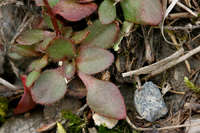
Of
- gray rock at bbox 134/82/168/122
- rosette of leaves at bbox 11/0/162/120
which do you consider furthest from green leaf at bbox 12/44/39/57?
gray rock at bbox 134/82/168/122

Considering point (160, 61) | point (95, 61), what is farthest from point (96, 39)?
point (160, 61)

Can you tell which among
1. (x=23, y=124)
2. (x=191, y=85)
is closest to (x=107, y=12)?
(x=191, y=85)

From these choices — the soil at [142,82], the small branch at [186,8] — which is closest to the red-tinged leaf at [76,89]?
the soil at [142,82]

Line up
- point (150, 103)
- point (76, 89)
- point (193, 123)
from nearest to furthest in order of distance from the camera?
1. point (193, 123)
2. point (150, 103)
3. point (76, 89)

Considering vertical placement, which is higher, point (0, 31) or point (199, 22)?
point (199, 22)

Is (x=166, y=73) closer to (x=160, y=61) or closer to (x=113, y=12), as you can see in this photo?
(x=160, y=61)

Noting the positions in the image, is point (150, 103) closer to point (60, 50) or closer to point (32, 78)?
point (60, 50)
